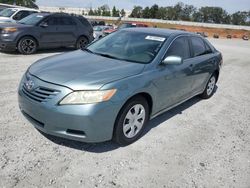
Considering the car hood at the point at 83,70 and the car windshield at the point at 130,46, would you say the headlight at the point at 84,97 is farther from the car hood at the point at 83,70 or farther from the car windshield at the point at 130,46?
the car windshield at the point at 130,46

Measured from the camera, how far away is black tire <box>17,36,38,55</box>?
959cm

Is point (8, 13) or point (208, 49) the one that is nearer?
point (208, 49)

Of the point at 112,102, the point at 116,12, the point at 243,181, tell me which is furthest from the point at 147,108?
the point at 116,12

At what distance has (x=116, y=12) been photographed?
381 ft

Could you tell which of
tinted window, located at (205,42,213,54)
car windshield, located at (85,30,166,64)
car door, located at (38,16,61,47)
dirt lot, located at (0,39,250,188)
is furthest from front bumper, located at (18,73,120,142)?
car door, located at (38,16,61,47)

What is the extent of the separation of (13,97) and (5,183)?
8.78 feet

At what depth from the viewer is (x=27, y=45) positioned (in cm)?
980

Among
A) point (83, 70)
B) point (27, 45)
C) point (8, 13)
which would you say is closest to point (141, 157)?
point (83, 70)

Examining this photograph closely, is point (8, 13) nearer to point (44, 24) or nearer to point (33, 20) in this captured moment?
point (33, 20)

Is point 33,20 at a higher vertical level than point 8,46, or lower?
higher

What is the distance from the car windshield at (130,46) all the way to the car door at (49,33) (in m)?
5.90

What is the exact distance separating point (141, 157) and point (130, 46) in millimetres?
1878

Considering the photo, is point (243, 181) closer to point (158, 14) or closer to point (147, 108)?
point (147, 108)

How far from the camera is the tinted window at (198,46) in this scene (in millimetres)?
5224
